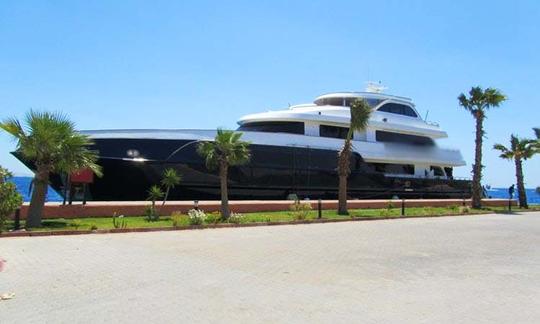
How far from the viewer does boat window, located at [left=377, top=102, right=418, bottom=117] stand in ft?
118

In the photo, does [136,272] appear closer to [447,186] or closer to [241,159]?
[241,159]

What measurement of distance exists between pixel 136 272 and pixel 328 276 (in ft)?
9.35

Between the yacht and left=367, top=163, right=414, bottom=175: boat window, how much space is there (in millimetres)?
62

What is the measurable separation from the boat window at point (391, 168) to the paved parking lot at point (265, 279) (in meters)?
19.6

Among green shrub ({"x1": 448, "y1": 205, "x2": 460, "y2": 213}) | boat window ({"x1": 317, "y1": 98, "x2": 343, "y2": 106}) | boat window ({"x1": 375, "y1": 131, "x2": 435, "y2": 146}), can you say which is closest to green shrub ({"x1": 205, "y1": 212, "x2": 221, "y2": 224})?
green shrub ({"x1": 448, "y1": 205, "x2": 460, "y2": 213})

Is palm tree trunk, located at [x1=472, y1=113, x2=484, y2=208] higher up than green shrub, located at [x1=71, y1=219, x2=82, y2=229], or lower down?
higher up

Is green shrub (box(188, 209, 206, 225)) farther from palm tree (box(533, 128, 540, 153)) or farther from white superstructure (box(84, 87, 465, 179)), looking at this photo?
palm tree (box(533, 128, 540, 153))

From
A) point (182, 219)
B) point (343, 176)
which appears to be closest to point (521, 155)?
point (343, 176)

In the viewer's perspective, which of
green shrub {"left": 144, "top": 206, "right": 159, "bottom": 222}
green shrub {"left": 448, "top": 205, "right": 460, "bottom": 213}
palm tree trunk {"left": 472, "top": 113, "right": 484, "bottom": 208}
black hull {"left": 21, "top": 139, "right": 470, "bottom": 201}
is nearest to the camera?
green shrub {"left": 144, "top": 206, "right": 159, "bottom": 222}

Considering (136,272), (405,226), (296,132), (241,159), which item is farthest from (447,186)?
(136,272)

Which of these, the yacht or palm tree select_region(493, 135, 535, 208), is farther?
palm tree select_region(493, 135, 535, 208)

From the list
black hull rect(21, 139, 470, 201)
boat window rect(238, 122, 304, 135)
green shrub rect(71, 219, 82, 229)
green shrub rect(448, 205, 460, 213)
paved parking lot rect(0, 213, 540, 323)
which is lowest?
paved parking lot rect(0, 213, 540, 323)

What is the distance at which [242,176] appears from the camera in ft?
84.0

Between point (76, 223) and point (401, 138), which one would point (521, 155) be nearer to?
point (401, 138)
